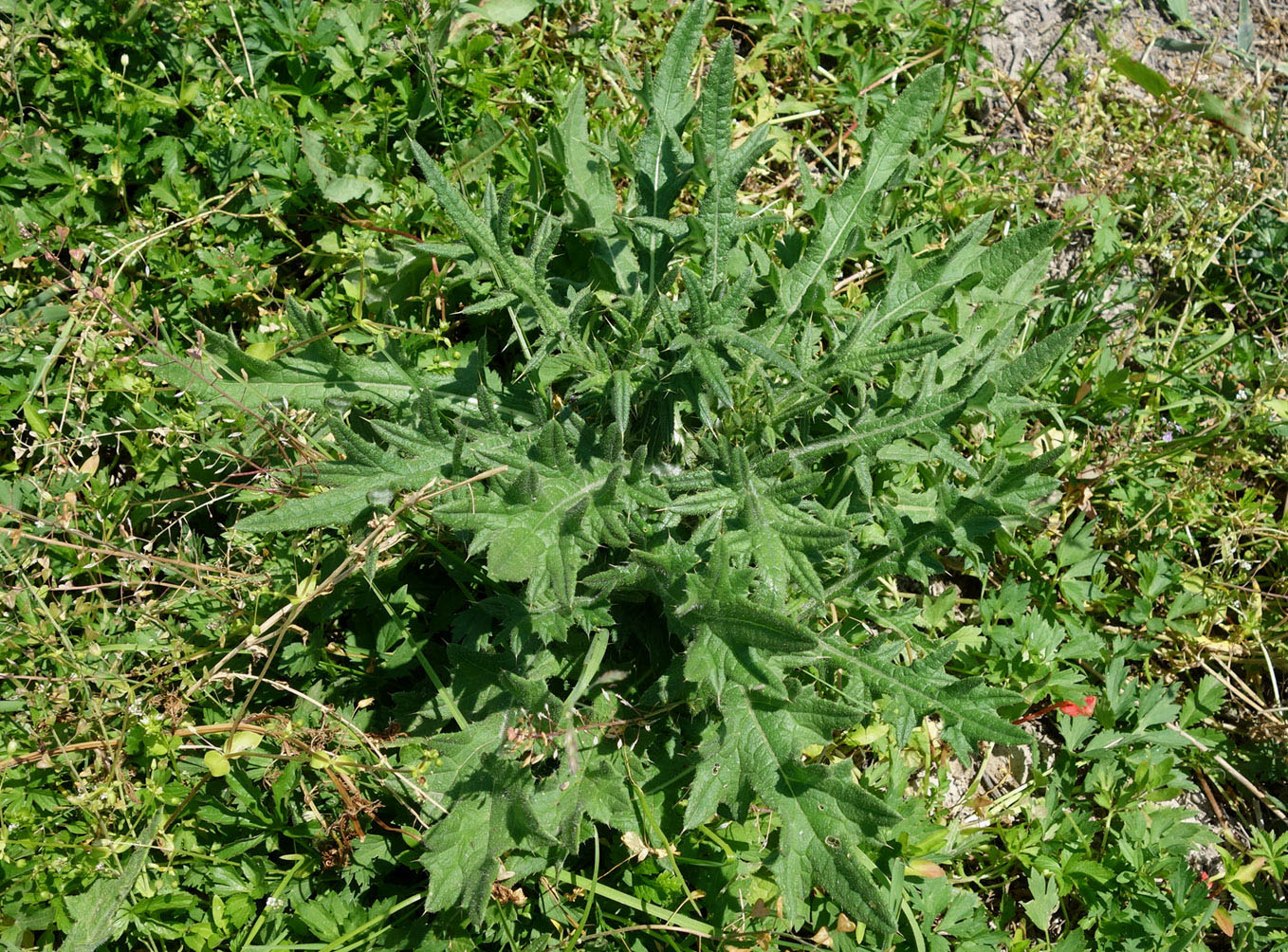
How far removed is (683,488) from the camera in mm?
2670

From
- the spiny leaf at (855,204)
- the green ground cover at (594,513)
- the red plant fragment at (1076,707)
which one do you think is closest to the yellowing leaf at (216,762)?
the green ground cover at (594,513)

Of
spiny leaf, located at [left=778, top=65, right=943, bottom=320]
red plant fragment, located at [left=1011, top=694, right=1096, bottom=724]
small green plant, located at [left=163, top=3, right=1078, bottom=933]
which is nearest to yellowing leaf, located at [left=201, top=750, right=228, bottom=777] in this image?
small green plant, located at [left=163, top=3, right=1078, bottom=933]

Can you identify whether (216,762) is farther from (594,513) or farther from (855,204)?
(855,204)

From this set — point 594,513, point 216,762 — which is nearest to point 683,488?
point 594,513

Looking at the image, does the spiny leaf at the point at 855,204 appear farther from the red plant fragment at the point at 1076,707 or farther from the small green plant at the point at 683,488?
the red plant fragment at the point at 1076,707

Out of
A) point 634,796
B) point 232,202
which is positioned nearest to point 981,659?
point 634,796

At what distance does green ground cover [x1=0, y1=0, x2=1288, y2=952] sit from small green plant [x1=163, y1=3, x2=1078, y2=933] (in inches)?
0.7

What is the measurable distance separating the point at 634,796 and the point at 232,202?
8.08 feet

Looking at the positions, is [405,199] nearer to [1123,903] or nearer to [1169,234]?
[1169,234]

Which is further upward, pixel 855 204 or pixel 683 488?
pixel 855 204

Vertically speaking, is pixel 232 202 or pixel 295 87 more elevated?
pixel 295 87

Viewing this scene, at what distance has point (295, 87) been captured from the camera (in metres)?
3.56

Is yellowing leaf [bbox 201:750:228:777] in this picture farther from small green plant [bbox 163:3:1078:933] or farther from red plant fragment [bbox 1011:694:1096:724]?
red plant fragment [bbox 1011:694:1096:724]

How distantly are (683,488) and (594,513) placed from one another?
0.39m
